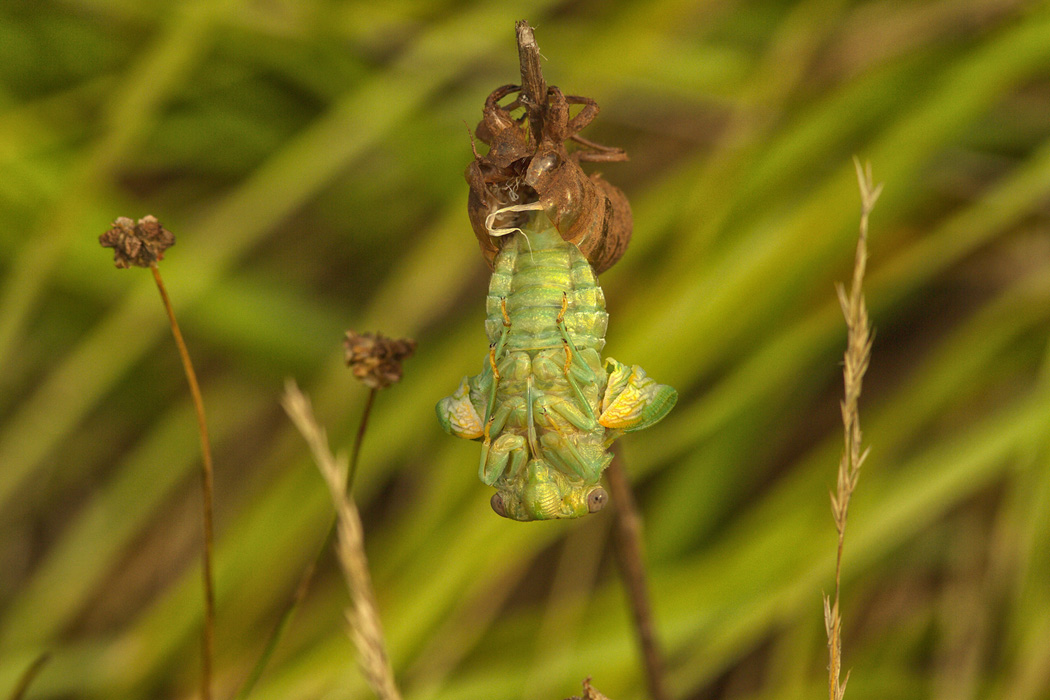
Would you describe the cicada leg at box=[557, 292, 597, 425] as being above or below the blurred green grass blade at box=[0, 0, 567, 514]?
below

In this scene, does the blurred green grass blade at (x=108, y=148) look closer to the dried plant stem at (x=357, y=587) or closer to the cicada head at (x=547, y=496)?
the dried plant stem at (x=357, y=587)

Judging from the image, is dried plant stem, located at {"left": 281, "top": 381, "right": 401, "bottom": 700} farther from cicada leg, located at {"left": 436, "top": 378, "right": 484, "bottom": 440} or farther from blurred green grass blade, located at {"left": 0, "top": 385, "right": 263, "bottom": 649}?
blurred green grass blade, located at {"left": 0, "top": 385, "right": 263, "bottom": 649}

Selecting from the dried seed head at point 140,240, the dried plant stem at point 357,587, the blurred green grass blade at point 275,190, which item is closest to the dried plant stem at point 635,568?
the dried plant stem at point 357,587

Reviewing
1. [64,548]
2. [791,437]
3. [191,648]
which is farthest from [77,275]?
[791,437]

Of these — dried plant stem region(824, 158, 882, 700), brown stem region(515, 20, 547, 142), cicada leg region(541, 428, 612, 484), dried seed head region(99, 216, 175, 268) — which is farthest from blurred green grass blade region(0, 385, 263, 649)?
dried plant stem region(824, 158, 882, 700)

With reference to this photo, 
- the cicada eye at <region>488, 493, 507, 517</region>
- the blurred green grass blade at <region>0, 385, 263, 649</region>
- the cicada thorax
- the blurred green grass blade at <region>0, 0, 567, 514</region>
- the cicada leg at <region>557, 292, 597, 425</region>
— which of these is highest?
the blurred green grass blade at <region>0, 0, 567, 514</region>

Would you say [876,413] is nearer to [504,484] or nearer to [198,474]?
[504,484]
